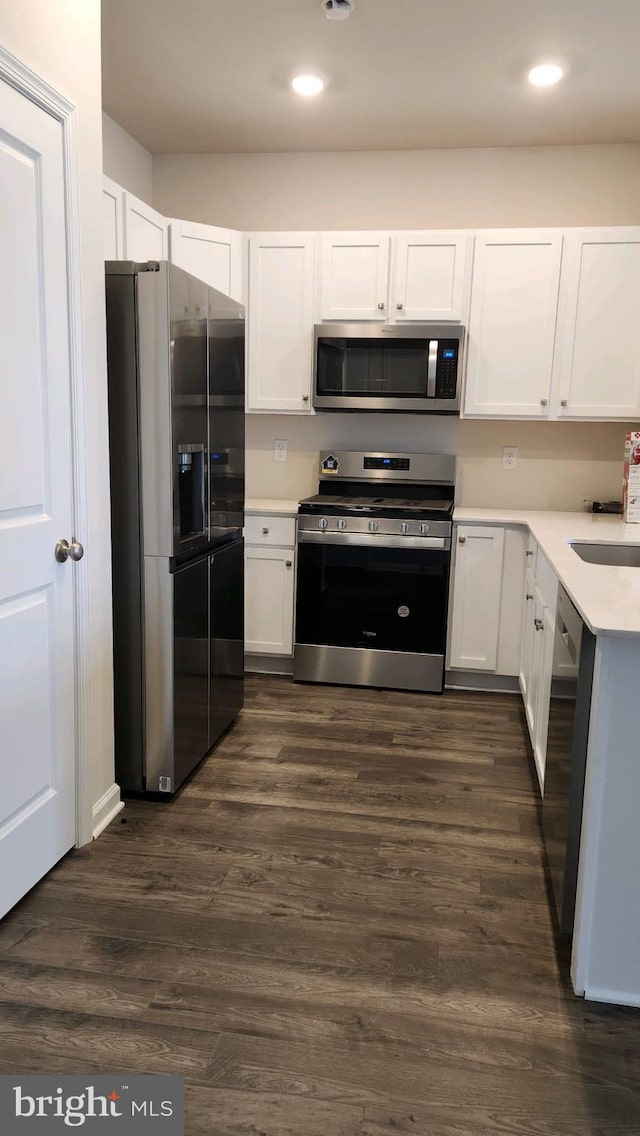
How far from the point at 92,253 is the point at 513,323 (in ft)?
7.42

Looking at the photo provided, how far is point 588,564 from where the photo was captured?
246cm

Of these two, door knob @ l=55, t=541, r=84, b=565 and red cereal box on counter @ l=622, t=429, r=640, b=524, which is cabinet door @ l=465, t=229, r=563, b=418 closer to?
red cereal box on counter @ l=622, t=429, r=640, b=524

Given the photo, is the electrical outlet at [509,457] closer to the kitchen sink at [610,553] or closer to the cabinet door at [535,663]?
the cabinet door at [535,663]

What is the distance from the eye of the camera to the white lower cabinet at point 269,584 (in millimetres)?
4020

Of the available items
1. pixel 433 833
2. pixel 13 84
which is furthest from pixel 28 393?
pixel 433 833

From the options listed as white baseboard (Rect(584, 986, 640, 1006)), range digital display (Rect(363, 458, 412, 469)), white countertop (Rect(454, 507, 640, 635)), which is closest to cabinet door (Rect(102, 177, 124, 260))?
range digital display (Rect(363, 458, 412, 469))

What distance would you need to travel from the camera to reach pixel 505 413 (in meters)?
3.97

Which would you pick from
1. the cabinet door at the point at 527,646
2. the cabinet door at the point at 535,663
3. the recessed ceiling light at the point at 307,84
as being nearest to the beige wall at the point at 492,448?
the cabinet door at the point at 527,646

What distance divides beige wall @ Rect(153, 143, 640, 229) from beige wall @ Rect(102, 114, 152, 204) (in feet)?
0.32

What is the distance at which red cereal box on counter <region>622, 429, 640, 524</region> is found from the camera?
11.3 ft

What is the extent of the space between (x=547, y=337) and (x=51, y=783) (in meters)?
2.97

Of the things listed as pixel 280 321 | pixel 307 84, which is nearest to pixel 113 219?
pixel 307 84

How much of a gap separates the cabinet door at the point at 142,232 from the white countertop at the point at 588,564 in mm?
1845

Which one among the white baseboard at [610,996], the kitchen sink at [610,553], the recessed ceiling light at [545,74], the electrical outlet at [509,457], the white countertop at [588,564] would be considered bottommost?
the white baseboard at [610,996]
